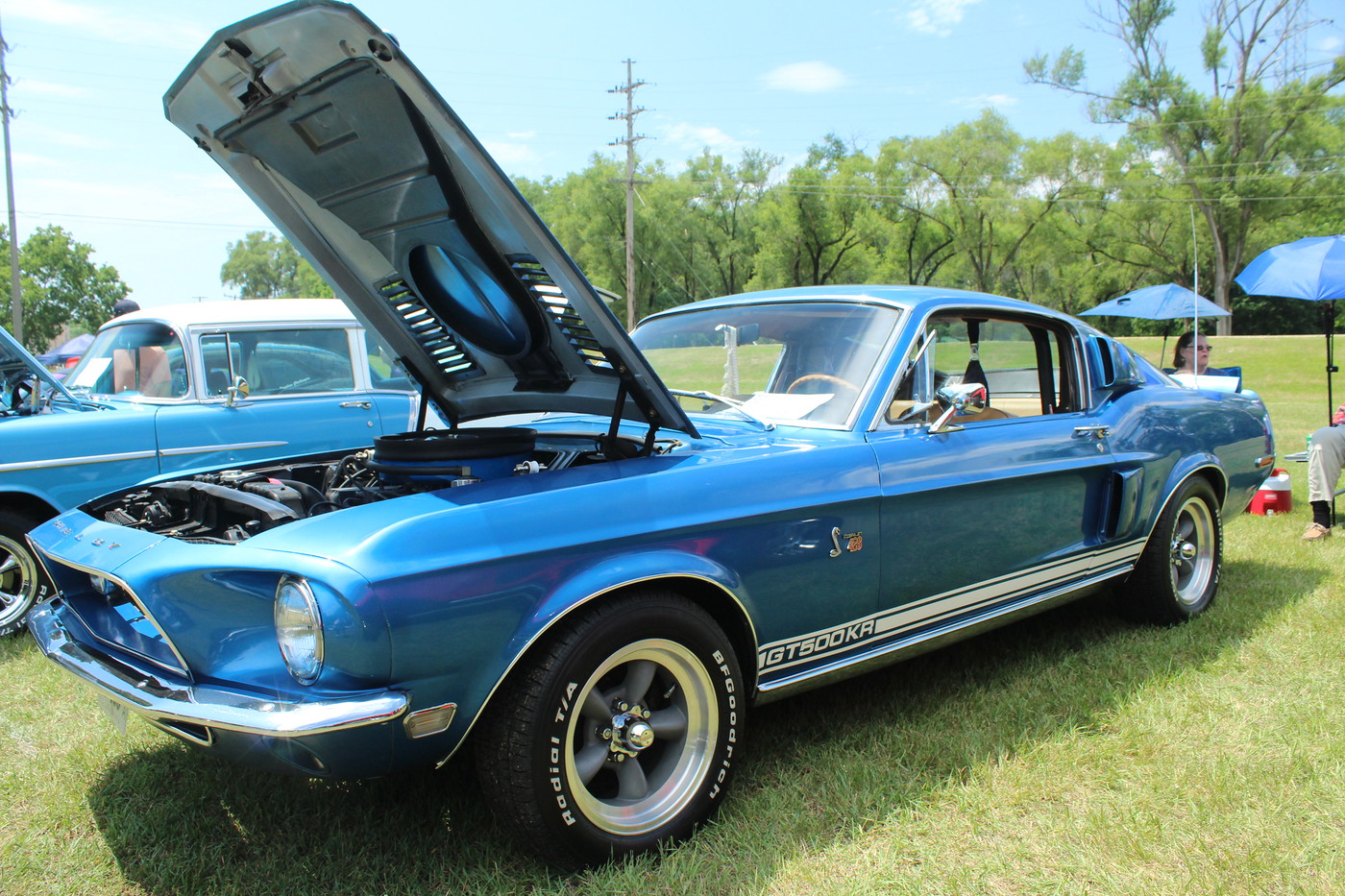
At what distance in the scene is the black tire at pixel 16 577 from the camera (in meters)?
4.20

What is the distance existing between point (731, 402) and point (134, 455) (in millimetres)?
3294

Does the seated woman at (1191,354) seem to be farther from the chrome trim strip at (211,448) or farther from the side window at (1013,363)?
the chrome trim strip at (211,448)

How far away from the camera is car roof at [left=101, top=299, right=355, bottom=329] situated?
5.21m

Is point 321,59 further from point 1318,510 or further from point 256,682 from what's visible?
point 1318,510

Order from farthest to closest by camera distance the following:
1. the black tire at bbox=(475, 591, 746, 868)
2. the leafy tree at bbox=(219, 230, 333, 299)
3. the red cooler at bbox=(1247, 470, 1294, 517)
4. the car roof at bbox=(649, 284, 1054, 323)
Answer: the leafy tree at bbox=(219, 230, 333, 299) < the red cooler at bbox=(1247, 470, 1294, 517) < the car roof at bbox=(649, 284, 1054, 323) < the black tire at bbox=(475, 591, 746, 868)

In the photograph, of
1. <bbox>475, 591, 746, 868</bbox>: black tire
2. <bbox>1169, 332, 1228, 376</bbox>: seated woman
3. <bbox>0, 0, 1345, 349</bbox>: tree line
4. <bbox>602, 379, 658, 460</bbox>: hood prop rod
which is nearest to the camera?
<bbox>475, 591, 746, 868</bbox>: black tire

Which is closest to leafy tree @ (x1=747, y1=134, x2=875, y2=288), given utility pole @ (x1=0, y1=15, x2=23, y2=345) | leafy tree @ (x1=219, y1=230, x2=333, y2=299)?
utility pole @ (x1=0, y1=15, x2=23, y2=345)

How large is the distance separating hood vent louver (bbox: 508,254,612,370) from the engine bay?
261 mm

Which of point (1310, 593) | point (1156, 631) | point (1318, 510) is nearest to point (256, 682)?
point (1156, 631)

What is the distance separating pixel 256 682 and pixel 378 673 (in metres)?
0.32

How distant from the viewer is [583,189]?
41219 mm

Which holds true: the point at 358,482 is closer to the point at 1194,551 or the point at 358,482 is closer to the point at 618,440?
the point at 618,440

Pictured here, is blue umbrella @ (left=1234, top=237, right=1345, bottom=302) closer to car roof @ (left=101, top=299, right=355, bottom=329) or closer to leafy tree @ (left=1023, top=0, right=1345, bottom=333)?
car roof @ (left=101, top=299, right=355, bottom=329)

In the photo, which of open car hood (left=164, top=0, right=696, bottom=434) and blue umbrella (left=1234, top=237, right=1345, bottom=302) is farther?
blue umbrella (left=1234, top=237, right=1345, bottom=302)
